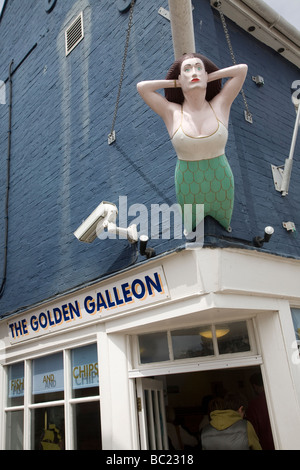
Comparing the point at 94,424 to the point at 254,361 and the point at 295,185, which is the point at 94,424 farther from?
the point at 295,185

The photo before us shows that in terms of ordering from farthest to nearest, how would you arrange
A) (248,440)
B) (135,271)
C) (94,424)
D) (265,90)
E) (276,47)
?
(276,47) < (265,90) < (94,424) < (135,271) < (248,440)

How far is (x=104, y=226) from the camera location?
5160 millimetres

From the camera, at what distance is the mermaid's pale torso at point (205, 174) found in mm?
4273

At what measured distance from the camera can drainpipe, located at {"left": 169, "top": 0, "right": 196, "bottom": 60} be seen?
14.8 feet

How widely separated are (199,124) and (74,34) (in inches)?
173

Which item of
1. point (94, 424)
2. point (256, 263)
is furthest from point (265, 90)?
point (94, 424)

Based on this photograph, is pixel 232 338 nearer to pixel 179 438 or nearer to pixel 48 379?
pixel 179 438

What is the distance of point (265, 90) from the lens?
6.66 m

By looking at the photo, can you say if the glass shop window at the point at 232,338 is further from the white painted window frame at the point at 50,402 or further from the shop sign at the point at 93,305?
the white painted window frame at the point at 50,402

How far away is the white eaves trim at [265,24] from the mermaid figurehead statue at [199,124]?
2535 mm

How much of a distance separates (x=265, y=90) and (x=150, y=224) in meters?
3.05

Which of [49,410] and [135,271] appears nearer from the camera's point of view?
[135,271]

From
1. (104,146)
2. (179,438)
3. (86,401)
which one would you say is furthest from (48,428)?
(104,146)

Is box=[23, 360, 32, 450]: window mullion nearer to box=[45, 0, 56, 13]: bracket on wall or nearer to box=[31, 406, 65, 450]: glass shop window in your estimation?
box=[31, 406, 65, 450]: glass shop window
